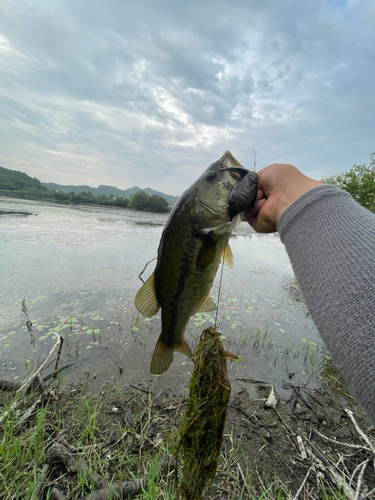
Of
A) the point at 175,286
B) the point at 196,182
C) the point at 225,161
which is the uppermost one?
the point at 225,161

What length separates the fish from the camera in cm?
201

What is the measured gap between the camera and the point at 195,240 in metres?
2.07

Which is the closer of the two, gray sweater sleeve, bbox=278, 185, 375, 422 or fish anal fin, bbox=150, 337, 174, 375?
gray sweater sleeve, bbox=278, 185, 375, 422

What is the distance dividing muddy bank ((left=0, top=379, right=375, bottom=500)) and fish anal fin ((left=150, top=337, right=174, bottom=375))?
1.95 feet

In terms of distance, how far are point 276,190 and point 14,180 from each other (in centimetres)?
8272

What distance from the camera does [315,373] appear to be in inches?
193

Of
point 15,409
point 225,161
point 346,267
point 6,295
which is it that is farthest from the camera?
point 6,295

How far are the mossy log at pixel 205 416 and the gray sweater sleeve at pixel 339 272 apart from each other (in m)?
0.76

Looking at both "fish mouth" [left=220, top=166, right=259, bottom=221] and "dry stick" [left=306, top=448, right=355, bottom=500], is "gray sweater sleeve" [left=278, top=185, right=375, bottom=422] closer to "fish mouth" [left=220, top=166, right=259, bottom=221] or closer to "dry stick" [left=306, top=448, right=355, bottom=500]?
"fish mouth" [left=220, top=166, right=259, bottom=221]

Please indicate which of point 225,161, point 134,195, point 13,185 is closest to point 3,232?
point 225,161

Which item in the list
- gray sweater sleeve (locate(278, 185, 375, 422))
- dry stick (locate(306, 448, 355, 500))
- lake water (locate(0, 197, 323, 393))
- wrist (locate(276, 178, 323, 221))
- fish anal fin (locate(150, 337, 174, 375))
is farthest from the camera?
lake water (locate(0, 197, 323, 393))

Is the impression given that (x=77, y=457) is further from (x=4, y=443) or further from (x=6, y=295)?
(x=6, y=295)

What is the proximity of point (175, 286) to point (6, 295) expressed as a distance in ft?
20.7

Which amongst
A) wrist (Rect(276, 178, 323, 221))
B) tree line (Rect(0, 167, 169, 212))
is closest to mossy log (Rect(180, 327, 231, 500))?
wrist (Rect(276, 178, 323, 221))
